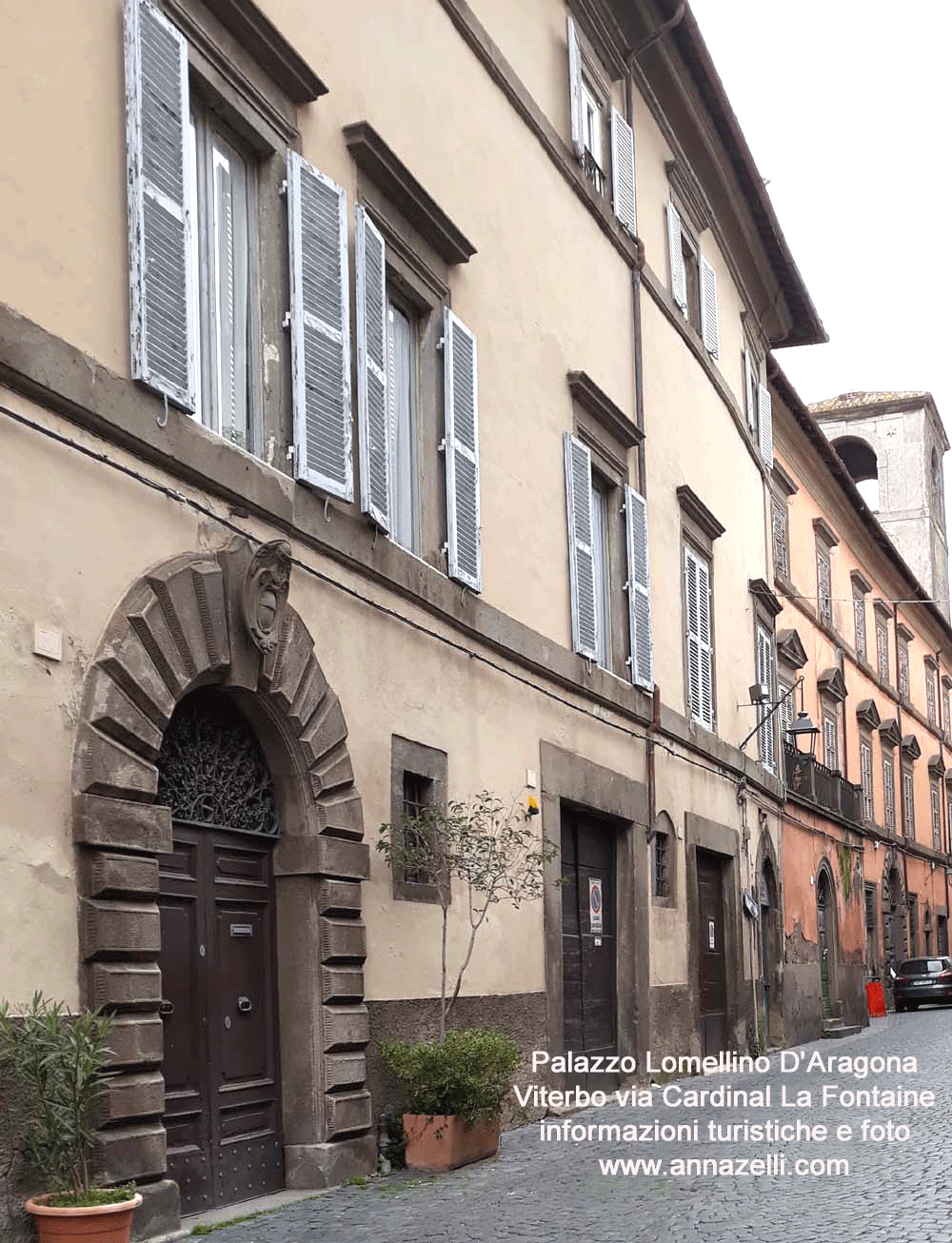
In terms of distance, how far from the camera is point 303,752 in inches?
372

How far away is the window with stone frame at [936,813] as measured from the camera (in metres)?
44.2

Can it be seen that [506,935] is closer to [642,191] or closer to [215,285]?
[215,285]

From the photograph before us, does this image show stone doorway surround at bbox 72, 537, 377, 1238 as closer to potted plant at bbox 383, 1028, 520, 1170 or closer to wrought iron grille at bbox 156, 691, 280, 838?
wrought iron grille at bbox 156, 691, 280, 838

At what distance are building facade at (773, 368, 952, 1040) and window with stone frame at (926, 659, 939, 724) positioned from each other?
0.06 m

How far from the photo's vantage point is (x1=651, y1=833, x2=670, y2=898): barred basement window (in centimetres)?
1709

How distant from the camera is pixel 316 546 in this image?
9.78 metres

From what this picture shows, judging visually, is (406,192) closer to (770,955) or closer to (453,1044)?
(453,1044)

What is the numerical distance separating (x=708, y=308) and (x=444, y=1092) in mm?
12710

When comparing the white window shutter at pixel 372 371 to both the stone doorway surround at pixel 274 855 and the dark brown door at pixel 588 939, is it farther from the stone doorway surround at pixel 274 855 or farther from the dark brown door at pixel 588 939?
the dark brown door at pixel 588 939

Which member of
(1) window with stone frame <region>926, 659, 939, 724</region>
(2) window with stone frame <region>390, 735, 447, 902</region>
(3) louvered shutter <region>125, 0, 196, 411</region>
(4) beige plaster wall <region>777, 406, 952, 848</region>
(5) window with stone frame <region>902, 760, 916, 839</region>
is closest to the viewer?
(3) louvered shutter <region>125, 0, 196, 411</region>

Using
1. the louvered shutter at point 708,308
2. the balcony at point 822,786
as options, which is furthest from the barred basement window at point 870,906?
the louvered shutter at point 708,308

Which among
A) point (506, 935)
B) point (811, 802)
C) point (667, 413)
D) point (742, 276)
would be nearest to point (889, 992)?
point (811, 802)

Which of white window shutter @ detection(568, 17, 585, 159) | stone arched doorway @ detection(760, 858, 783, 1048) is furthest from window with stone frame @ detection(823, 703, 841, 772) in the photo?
white window shutter @ detection(568, 17, 585, 159)

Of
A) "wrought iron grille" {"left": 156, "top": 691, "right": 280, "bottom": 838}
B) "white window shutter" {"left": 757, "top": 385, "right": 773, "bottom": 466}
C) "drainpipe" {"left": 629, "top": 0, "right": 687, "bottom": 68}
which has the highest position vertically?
"drainpipe" {"left": 629, "top": 0, "right": 687, "bottom": 68}
